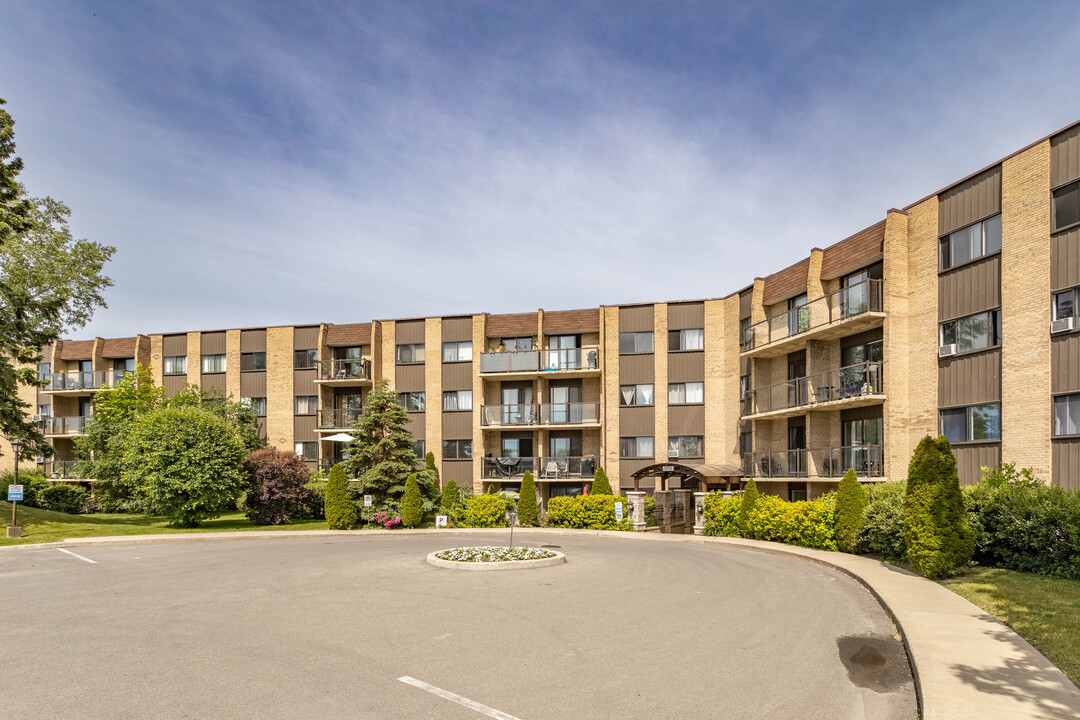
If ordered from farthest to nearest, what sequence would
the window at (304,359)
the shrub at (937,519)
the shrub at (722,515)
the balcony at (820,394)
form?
the window at (304,359) → the shrub at (722,515) → the balcony at (820,394) → the shrub at (937,519)

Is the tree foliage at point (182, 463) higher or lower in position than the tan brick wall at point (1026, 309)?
lower

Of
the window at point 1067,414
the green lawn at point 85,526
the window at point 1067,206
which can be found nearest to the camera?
the window at point 1067,414

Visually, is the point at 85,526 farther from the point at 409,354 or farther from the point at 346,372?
the point at 409,354

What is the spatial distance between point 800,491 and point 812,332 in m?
7.28

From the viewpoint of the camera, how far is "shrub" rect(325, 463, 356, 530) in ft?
100

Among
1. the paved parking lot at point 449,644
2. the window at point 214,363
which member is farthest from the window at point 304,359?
the paved parking lot at point 449,644

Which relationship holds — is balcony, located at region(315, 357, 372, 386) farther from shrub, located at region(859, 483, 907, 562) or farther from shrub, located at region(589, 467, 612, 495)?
shrub, located at region(859, 483, 907, 562)

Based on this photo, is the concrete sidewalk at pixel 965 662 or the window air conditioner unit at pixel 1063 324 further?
the window air conditioner unit at pixel 1063 324

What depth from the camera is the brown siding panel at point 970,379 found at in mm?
20453

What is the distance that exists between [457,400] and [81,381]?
25326 mm

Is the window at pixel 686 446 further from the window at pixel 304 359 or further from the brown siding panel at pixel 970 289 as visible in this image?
the window at pixel 304 359

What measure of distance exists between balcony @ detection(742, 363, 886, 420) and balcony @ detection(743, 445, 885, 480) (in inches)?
62.5

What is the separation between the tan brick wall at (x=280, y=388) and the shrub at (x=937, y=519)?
34.8 meters

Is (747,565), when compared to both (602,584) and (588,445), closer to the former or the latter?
(602,584)
